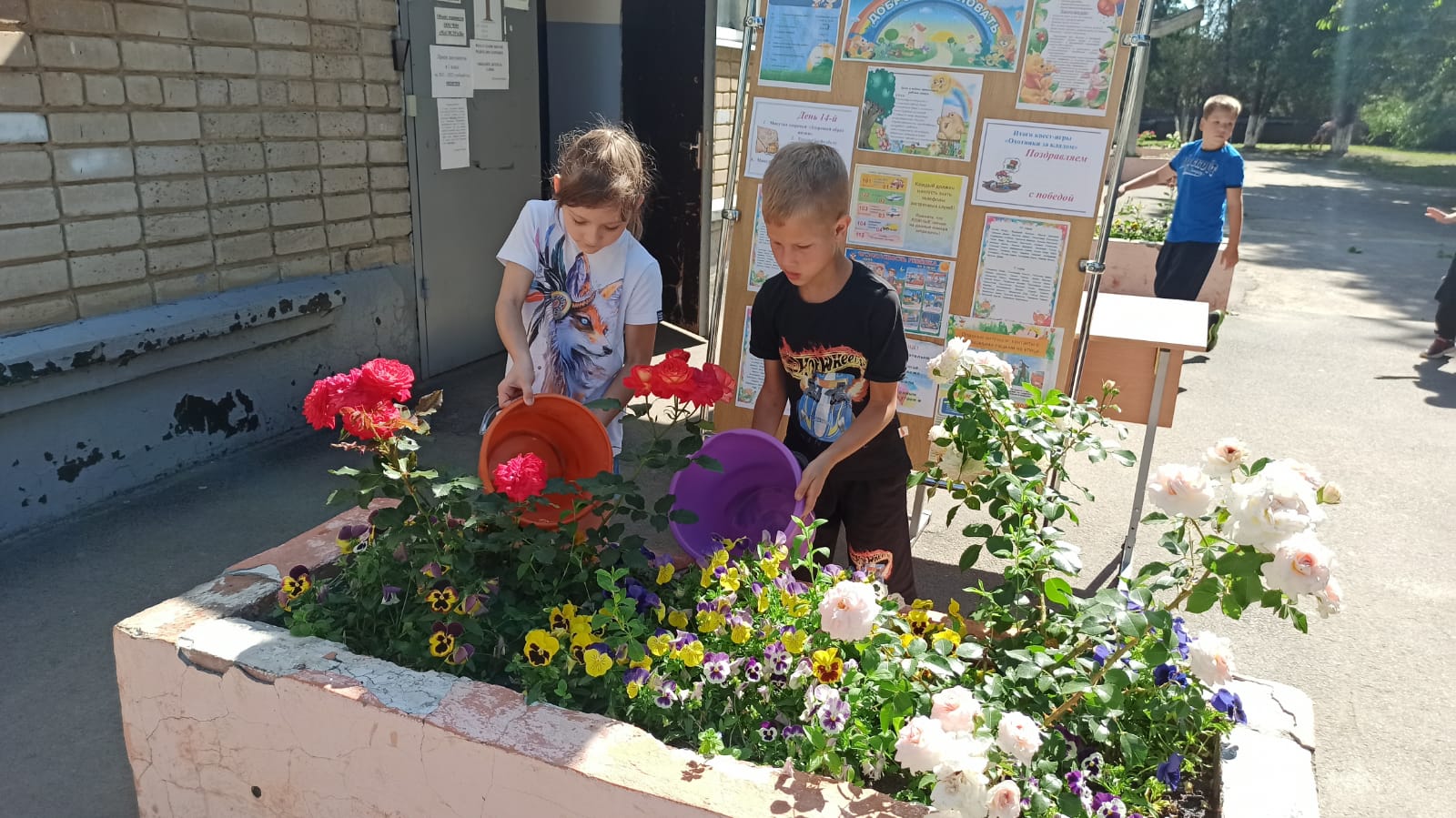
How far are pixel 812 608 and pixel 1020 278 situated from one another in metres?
1.89

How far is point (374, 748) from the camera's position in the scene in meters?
1.79

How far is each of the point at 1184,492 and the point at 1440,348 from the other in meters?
7.21

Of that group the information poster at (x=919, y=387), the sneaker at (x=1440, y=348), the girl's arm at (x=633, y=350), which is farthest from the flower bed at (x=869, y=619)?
the sneaker at (x=1440, y=348)

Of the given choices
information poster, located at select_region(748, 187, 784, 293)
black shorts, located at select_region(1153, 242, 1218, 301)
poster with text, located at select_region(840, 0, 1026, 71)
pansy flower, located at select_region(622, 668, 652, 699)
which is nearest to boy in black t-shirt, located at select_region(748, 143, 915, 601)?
pansy flower, located at select_region(622, 668, 652, 699)

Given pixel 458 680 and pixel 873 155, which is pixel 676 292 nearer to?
pixel 873 155

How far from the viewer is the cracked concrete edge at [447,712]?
5.22ft

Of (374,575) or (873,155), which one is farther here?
(873,155)

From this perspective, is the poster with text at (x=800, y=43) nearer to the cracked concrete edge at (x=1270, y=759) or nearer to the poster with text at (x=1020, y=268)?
the poster with text at (x=1020, y=268)

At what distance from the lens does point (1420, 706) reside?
3.06 meters

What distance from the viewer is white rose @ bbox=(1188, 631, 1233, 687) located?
1.69 metres

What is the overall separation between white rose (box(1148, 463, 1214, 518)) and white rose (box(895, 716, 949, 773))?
0.58 meters

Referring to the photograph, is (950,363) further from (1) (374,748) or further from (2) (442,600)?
(1) (374,748)

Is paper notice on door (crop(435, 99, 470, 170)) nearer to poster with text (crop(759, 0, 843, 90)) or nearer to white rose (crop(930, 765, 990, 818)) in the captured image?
poster with text (crop(759, 0, 843, 90))

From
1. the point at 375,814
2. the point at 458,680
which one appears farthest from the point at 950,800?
the point at 375,814
